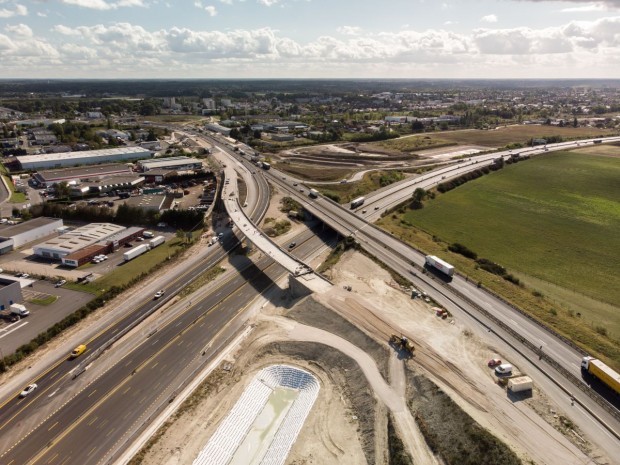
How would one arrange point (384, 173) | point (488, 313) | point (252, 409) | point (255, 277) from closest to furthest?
point (252, 409) → point (488, 313) → point (255, 277) → point (384, 173)

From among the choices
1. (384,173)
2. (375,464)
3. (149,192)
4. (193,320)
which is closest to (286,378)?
(375,464)

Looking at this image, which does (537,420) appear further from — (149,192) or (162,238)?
(149,192)

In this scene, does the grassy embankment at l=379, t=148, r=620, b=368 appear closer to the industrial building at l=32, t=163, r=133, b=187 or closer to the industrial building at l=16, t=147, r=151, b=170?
the industrial building at l=32, t=163, r=133, b=187

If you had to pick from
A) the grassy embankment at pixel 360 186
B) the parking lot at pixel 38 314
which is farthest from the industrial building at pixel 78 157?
the parking lot at pixel 38 314

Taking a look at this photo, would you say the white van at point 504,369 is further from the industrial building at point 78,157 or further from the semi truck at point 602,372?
the industrial building at point 78,157

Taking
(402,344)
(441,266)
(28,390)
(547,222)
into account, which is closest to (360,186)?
(547,222)

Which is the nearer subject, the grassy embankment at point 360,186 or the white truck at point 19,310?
the white truck at point 19,310

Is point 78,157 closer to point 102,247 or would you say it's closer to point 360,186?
point 102,247
